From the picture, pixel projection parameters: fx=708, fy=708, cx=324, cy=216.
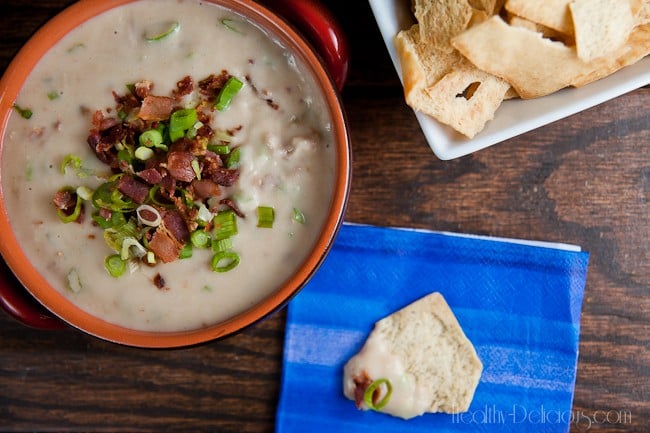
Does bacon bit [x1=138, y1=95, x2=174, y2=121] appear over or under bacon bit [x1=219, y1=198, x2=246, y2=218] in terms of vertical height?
over

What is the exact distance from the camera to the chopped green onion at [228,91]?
115 centimetres

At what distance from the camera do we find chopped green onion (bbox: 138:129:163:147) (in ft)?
3.84

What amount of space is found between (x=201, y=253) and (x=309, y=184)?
0.22 meters

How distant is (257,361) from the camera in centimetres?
158

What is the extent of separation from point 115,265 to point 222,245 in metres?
0.19

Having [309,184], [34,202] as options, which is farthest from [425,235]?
[34,202]

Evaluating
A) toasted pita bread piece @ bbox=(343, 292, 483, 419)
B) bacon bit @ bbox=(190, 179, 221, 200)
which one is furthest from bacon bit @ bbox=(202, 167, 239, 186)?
toasted pita bread piece @ bbox=(343, 292, 483, 419)

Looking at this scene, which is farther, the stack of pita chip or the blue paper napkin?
the blue paper napkin

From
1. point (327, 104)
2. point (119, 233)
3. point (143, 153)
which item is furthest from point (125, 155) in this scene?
point (327, 104)

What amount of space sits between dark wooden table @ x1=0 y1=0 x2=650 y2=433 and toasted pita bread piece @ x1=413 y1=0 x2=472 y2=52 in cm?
27

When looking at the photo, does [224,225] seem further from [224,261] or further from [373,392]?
[373,392]

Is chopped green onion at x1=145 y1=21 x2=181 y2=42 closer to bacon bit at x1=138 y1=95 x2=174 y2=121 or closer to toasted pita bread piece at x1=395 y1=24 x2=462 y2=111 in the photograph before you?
bacon bit at x1=138 y1=95 x2=174 y2=121

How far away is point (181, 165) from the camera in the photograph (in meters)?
1.17

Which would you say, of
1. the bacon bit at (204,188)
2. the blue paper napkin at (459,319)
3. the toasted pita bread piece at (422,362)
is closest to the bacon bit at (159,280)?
the bacon bit at (204,188)
